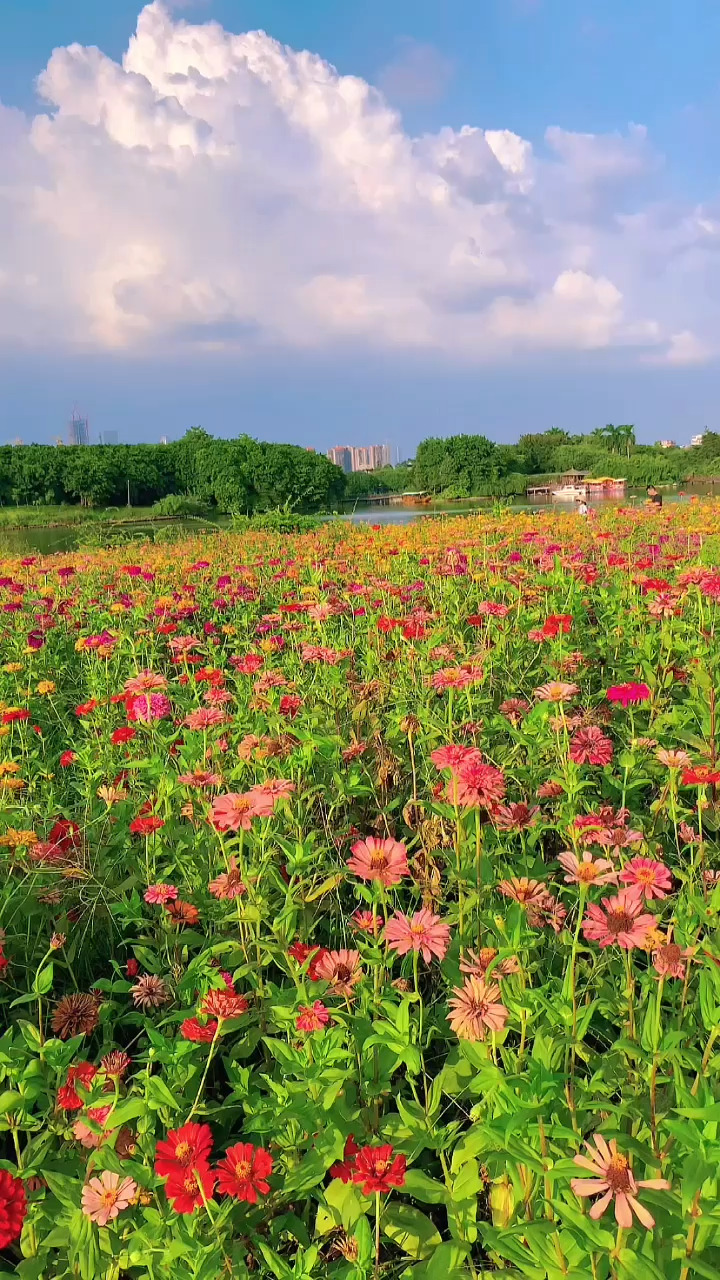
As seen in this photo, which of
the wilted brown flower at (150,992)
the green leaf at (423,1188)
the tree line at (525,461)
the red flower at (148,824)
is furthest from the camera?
the tree line at (525,461)

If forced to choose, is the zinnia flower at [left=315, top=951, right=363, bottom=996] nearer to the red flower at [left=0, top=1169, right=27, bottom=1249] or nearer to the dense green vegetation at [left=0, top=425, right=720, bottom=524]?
the red flower at [left=0, top=1169, right=27, bottom=1249]

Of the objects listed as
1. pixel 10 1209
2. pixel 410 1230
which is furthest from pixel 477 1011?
pixel 10 1209

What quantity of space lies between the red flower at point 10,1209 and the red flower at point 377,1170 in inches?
17.8

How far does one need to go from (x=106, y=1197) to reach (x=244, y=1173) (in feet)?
0.72

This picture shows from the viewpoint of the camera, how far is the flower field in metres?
0.93

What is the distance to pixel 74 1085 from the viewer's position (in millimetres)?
1112

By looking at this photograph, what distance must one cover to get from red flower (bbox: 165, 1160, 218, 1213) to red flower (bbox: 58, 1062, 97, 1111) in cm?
26

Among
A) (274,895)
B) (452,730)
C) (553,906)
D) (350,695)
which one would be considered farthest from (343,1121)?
(350,695)

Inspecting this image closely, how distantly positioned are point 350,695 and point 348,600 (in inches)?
56.4

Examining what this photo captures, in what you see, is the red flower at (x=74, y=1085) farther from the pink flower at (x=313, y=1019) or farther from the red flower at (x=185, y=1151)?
the pink flower at (x=313, y=1019)

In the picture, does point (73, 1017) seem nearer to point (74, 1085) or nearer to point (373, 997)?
point (74, 1085)

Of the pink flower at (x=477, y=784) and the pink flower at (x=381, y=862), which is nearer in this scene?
the pink flower at (x=381, y=862)

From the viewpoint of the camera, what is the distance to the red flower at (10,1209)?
0.92 meters

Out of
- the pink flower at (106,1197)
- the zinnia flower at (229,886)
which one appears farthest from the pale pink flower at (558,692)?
the pink flower at (106,1197)
